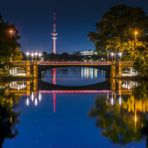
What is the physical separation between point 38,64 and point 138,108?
6581 centimetres

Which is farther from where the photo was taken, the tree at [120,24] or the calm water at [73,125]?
the tree at [120,24]

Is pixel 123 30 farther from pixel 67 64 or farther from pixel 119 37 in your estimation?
pixel 67 64

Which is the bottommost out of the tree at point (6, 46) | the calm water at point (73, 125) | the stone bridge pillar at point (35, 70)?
the calm water at point (73, 125)

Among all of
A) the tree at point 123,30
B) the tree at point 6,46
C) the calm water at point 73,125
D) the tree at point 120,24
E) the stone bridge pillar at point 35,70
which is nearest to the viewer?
the calm water at point 73,125

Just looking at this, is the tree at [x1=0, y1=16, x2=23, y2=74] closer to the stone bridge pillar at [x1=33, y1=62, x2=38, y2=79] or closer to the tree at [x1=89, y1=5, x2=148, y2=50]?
the stone bridge pillar at [x1=33, y1=62, x2=38, y2=79]

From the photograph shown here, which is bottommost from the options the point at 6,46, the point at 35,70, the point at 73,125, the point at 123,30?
the point at 73,125

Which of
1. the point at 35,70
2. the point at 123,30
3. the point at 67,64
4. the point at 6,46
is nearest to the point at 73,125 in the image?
the point at 6,46

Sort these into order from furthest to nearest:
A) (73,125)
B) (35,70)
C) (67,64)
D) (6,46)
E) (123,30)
→ (67,64) < (35,70) < (123,30) < (6,46) < (73,125)

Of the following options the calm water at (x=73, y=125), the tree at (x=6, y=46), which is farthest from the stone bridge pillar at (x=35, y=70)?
the calm water at (x=73, y=125)

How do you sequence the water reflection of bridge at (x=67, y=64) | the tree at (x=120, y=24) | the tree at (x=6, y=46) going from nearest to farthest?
the tree at (x=6, y=46) → the tree at (x=120, y=24) → the water reflection of bridge at (x=67, y=64)

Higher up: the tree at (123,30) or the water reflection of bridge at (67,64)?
the tree at (123,30)

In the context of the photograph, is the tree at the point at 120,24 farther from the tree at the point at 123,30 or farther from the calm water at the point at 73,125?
the calm water at the point at 73,125

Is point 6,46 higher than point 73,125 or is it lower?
higher

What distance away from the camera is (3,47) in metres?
85.9
